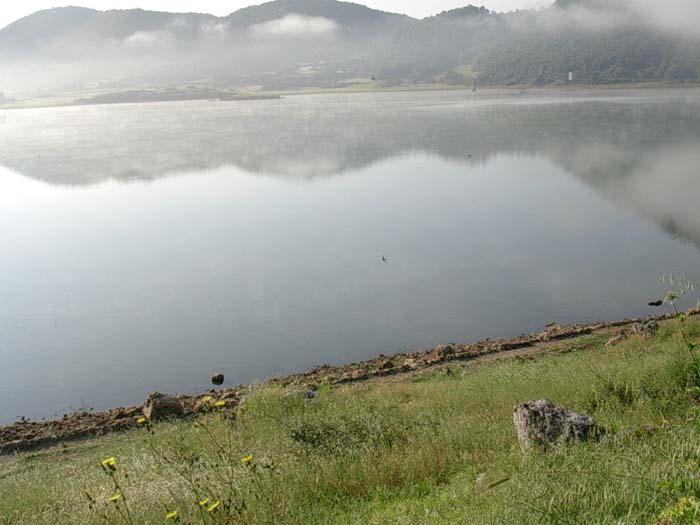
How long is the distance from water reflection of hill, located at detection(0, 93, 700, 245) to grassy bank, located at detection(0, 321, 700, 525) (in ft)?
40.8

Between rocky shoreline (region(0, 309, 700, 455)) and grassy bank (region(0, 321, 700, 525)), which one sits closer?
grassy bank (region(0, 321, 700, 525))

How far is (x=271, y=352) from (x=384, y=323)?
2119 millimetres

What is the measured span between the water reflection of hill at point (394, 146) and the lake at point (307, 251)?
197 millimetres

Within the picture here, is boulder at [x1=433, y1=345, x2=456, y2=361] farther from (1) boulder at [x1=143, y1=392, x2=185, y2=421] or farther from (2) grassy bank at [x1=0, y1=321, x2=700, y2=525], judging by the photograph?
(1) boulder at [x1=143, y1=392, x2=185, y2=421]

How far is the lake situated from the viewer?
11.5m

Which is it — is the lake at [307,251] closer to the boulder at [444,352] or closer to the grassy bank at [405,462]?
the boulder at [444,352]

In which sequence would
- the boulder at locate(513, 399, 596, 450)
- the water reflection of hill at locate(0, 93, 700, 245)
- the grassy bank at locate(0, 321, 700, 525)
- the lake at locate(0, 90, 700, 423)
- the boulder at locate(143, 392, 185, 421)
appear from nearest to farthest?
the grassy bank at locate(0, 321, 700, 525)
the boulder at locate(513, 399, 596, 450)
the boulder at locate(143, 392, 185, 421)
the lake at locate(0, 90, 700, 423)
the water reflection of hill at locate(0, 93, 700, 245)

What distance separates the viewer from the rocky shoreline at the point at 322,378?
838cm

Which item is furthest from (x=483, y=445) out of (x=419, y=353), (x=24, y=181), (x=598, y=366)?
(x=24, y=181)

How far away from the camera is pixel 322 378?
991cm

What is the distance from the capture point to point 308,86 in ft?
420

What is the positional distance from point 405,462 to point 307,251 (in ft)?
40.3

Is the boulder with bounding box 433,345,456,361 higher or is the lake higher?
the lake

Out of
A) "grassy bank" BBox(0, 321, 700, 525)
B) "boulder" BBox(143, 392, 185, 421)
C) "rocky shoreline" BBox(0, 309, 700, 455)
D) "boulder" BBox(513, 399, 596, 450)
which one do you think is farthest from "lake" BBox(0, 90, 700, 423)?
"boulder" BBox(513, 399, 596, 450)
